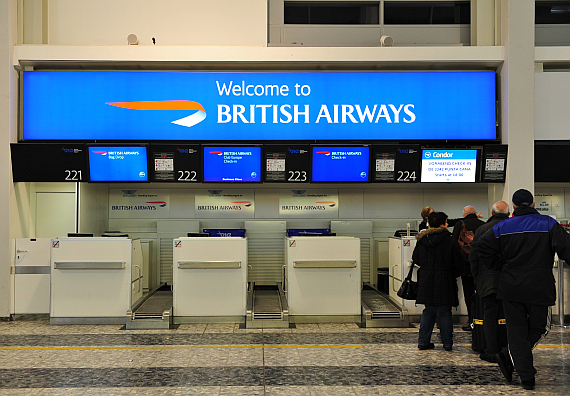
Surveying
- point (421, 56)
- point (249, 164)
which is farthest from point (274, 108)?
point (421, 56)

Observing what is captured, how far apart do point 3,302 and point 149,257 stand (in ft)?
8.39

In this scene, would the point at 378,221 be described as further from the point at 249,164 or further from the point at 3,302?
the point at 3,302

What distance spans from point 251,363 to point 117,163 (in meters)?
4.03

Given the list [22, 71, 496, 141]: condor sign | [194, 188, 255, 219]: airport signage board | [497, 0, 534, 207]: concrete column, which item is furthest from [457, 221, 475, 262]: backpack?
[194, 188, 255, 219]: airport signage board

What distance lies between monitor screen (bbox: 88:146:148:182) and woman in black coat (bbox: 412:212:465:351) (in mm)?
4363

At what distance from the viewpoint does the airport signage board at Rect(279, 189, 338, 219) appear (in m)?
9.19

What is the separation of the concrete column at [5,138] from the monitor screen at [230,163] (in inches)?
116

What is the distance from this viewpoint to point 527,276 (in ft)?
12.9

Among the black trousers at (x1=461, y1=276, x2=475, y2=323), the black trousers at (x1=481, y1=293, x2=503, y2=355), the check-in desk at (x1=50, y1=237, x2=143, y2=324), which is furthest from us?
the check-in desk at (x1=50, y1=237, x2=143, y2=324)

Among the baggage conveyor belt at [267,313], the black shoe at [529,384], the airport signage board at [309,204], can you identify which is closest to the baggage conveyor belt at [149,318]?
the baggage conveyor belt at [267,313]

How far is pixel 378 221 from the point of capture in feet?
30.0

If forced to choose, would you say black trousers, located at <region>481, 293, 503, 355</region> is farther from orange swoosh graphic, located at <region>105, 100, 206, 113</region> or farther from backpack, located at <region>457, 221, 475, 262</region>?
orange swoosh graphic, located at <region>105, 100, 206, 113</region>

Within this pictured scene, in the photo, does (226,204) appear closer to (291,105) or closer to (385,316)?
(291,105)

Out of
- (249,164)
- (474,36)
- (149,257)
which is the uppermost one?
(474,36)
